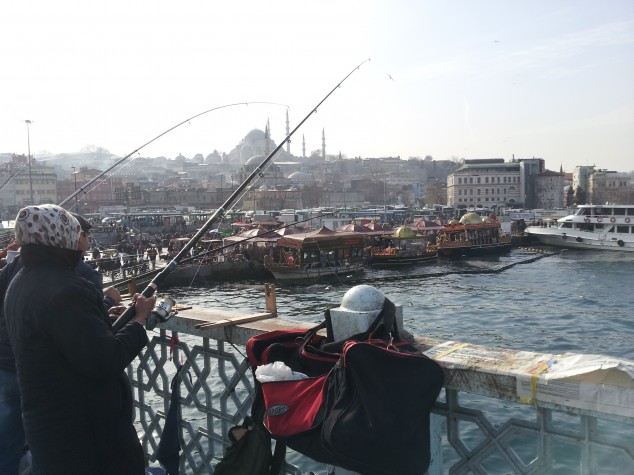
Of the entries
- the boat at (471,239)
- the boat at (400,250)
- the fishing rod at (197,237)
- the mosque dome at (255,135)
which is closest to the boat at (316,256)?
the boat at (400,250)

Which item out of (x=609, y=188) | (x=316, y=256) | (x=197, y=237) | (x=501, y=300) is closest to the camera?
(x=197, y=237)

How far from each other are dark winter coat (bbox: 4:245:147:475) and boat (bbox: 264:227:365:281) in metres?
22.3

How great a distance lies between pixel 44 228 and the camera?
1846 mm

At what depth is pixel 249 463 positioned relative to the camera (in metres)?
1.93

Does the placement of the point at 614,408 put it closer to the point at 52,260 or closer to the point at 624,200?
the point at 52,260

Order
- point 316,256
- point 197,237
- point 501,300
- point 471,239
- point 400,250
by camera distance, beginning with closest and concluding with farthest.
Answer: point 197,237
point 501,300
point 316,256
point 400,250
point 471,239

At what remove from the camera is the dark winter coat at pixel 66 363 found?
1.69m

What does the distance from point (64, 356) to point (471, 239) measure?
33535 mm

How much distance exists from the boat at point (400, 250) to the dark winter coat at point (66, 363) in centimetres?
→ 2707

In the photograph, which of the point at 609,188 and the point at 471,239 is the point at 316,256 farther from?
the point at 609,188

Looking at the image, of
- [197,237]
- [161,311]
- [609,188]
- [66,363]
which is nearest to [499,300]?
[197,237]

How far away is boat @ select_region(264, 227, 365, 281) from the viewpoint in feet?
79.9

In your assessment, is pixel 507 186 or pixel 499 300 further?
pixel 507 186

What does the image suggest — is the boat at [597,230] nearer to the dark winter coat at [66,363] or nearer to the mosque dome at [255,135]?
the dark winter coat at [66,363]
